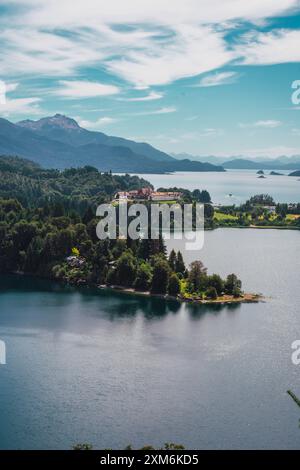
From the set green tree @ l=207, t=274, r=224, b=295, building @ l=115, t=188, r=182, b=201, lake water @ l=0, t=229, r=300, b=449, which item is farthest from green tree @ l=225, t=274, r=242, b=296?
building @ l=115, t=188, r=182, b=201

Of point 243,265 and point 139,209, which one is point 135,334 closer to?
point 243,265

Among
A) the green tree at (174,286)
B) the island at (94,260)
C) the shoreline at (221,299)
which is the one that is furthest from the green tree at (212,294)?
the green tree at (174,286)

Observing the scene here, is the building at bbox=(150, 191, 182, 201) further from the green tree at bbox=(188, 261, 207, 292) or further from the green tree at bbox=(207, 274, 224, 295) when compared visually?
the green tree at bbox=(207, 274, 224, 295)

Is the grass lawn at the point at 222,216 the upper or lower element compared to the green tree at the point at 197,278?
upper

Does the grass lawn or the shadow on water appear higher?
the grass lawn

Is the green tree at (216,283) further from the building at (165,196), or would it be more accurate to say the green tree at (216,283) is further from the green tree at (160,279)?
the building at (165,196)

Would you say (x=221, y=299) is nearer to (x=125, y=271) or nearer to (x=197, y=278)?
(x=197, y=278)

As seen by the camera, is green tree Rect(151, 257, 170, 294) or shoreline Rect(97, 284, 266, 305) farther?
green tree Rect(151, 257, 170, 294)
